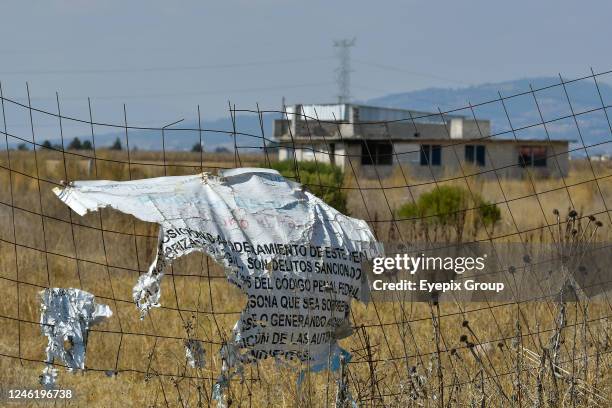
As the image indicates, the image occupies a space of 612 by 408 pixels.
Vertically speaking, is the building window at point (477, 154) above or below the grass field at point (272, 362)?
above

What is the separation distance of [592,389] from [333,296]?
1246 millimetres

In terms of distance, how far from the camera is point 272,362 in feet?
19.0

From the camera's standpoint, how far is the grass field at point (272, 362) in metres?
4.14

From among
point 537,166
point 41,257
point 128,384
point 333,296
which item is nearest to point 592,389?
point 333,296

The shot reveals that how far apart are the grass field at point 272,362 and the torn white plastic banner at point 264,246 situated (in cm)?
15

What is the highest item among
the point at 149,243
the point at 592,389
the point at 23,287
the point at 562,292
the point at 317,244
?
the point at 149,243

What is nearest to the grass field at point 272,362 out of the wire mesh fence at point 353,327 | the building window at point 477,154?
the wire mesh fence at point 353,327

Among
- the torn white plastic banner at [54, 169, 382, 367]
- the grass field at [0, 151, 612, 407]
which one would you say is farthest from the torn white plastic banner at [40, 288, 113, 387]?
the torn white plastic banner at [54, 169, 382, 367]

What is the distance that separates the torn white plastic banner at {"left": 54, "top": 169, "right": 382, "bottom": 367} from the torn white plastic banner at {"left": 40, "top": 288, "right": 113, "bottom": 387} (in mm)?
300

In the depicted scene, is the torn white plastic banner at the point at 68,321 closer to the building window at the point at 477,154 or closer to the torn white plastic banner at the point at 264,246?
the torn white plastic banner at the point at 264,246

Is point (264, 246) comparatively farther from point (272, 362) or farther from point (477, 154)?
point (477, 154)

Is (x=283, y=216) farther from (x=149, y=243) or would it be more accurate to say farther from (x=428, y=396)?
(x=149, y=243)

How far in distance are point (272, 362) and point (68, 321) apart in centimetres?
195

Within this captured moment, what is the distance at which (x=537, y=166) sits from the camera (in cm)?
4734
